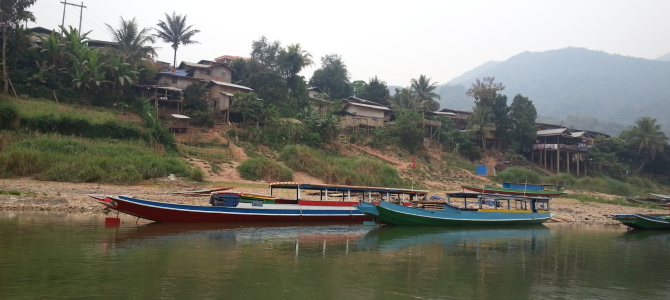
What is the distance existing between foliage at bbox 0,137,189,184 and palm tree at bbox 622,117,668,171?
196 ft

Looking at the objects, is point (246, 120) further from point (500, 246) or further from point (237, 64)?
point (500, 246)

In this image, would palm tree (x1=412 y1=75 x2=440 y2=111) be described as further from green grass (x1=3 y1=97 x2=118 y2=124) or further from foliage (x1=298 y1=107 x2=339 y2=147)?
green grass (x1=3 y1=97 x2=118 y2=124)

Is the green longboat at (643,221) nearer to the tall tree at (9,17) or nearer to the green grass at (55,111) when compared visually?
the green grass at (55,111)

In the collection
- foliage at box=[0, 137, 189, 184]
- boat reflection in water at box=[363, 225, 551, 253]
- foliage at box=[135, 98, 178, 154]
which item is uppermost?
foliage at box=[135, 98, 178, 154]

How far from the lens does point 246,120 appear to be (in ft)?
145

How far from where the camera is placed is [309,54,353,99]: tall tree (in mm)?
62406

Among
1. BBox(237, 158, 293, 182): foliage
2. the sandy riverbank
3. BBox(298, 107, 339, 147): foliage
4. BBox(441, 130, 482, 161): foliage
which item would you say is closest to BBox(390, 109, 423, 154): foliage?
BBox(441, 130, 482, 161): foliage

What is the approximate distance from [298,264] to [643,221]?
22.5 meters

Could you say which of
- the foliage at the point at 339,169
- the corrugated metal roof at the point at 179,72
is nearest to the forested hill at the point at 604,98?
the foliage at the point at 339,169

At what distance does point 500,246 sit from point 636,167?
56964 mm

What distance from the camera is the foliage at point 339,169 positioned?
1378 inches

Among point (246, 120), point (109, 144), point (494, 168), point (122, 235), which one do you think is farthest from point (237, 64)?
point (122, 235)

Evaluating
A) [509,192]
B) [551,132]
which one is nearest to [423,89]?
[551,132]

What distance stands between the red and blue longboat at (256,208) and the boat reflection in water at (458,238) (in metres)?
2.50
